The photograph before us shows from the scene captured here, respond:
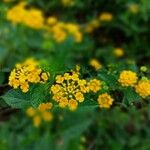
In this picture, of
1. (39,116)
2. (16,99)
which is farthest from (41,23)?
(16,99)

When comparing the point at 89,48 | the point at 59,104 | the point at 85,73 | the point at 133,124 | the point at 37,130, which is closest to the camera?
the point at 59,104

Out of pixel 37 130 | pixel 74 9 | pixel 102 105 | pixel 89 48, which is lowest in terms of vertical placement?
pixel 37 130

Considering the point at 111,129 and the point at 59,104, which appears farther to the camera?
the point at 111,129

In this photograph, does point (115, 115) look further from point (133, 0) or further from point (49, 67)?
point (49, 67)

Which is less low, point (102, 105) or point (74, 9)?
point (74, 9)

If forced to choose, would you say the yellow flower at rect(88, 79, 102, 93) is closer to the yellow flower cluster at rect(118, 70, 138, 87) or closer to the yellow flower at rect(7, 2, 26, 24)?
the yellow flower cluster at rect(118, 70, 138, 87)

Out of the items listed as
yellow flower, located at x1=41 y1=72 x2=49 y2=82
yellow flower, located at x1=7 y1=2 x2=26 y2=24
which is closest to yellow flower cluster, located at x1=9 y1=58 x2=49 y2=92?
yellow flower, located at x1=41 y1=72 x2=49 y2=82

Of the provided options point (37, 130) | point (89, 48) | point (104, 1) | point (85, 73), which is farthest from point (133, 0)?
point (85, 73)
